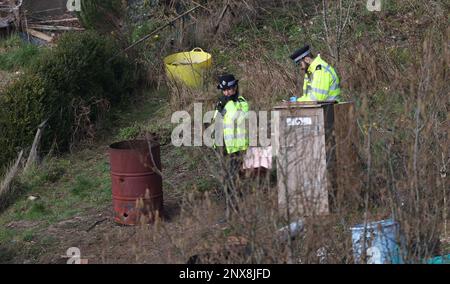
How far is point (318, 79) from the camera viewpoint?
29.6ft

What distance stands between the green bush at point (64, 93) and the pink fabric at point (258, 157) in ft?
14.7

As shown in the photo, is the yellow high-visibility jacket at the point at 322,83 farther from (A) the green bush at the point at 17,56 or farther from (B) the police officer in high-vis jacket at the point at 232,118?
(A) the green bush at the point at 17,56

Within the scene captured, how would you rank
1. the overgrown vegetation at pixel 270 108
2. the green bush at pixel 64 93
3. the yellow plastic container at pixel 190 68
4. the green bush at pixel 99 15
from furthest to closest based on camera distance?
the green bush at pixel 99 15 → the yellow plastic container at pixel 190 68 → the green bush at pixel 64 93 → the overgrown vegetation at pixel 270 108

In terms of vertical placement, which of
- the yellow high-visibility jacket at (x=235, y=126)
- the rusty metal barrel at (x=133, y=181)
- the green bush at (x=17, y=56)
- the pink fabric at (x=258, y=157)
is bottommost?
the rusty metal barrel at (x=133, y=181)

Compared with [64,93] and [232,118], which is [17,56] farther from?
[232,118]

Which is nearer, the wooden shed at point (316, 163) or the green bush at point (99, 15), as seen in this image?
the wooden shed at point (316, 163)

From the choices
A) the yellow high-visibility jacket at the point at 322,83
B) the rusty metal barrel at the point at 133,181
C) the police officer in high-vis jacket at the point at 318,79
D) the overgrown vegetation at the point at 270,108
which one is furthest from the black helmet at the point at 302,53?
the rusty metal barrel at the point at 133,181

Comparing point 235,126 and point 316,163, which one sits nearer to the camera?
point 316,163

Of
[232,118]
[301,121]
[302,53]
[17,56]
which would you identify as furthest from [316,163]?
[17,56]

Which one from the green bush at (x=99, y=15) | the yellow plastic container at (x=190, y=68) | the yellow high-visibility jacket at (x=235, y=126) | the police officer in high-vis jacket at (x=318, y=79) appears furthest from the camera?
the green bush at (x=99, y=15)

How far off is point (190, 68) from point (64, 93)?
219 centimetres

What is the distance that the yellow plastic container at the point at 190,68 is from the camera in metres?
13.0

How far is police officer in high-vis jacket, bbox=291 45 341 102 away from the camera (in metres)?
9.03

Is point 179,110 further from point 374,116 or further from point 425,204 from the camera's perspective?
point 425,204
